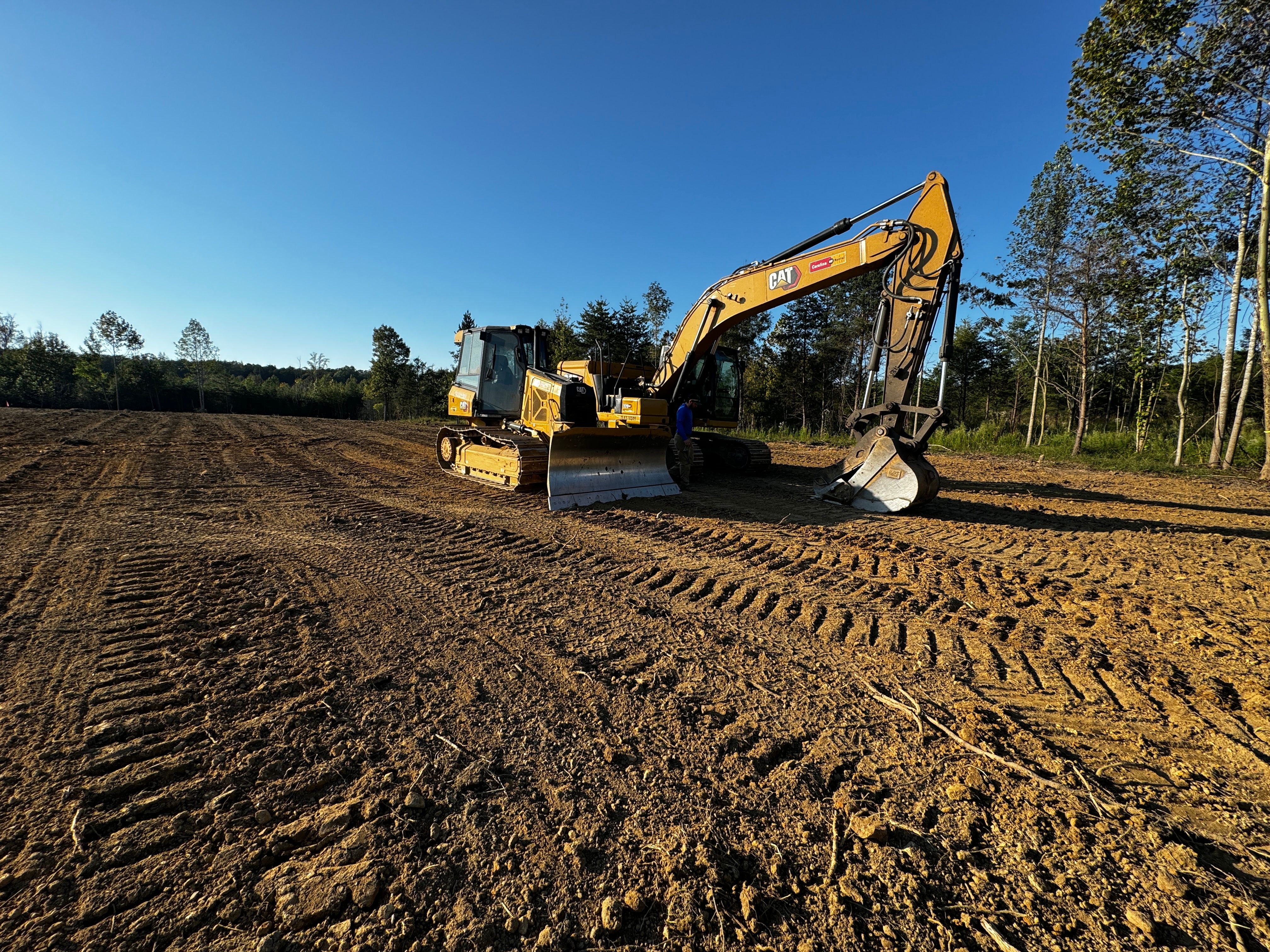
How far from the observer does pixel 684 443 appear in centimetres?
893

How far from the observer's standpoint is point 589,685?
9.09 ft

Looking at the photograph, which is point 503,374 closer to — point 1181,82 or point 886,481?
point 886,481

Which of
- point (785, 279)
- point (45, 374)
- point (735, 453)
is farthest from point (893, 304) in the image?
point (45, 374)

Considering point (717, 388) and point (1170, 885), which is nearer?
point (1170, 885)

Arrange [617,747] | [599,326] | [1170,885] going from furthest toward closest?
[599,326] < [617,747] < [1170,885]

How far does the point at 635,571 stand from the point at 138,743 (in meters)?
3.13

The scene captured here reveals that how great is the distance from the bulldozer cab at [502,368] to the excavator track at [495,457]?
1.21ft

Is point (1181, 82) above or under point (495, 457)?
above

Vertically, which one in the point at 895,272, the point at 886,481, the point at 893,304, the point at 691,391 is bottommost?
the point at 886,481

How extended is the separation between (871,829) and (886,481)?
598 centimetres

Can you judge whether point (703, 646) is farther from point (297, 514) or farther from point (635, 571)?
point (297, 514)

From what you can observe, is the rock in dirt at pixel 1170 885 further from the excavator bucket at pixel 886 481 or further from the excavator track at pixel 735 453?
the excavator track at pixel 735 453

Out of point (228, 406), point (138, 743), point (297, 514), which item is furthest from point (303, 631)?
point (228, 406)

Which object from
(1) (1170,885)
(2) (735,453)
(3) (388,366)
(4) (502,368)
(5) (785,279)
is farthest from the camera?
(3) (388,366)
